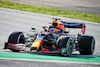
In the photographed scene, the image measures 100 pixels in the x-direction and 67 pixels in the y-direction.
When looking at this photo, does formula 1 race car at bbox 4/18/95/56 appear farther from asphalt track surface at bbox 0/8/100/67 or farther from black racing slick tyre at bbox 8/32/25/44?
asphalt track surface at bbox 0/8/100/67

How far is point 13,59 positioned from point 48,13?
608 inches

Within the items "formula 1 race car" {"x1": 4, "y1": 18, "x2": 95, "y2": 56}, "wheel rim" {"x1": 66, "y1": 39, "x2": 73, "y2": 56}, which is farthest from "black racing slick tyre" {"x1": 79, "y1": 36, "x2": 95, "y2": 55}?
"wheel rim" {"x1": 66, "y1": 39, "x2": 73, "y2": 56}

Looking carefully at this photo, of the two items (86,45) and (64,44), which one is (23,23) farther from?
(64,44)

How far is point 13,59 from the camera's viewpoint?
Answer: 990 cm

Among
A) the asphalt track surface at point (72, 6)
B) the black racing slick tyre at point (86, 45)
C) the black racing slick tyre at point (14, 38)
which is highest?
the asphalt track surface at point (72, 6)

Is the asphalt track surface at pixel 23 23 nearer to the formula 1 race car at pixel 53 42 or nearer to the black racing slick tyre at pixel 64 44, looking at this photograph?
the formula 1 race car at pixel 53 42

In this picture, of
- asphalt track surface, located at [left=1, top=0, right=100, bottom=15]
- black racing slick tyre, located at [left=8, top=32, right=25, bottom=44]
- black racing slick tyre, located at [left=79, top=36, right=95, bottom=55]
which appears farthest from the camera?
asphalt track surface, located at [left=1, top=0, right=100, bottom=15]

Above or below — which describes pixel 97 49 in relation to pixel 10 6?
below

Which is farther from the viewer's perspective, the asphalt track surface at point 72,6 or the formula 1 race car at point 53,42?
the asphalt track surface at point 72,6

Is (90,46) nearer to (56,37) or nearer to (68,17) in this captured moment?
(56,37)

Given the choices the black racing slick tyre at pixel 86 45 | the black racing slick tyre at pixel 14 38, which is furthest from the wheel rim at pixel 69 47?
the black racing slick tyre at pixel 14 38

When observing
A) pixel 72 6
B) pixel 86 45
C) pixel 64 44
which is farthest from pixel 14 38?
pixel 72 6

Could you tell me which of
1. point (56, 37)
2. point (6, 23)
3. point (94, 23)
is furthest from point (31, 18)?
point (56, 37)

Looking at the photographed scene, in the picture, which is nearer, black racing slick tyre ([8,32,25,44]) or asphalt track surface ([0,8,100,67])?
black racing slick tyre ([8,32,25,44])
